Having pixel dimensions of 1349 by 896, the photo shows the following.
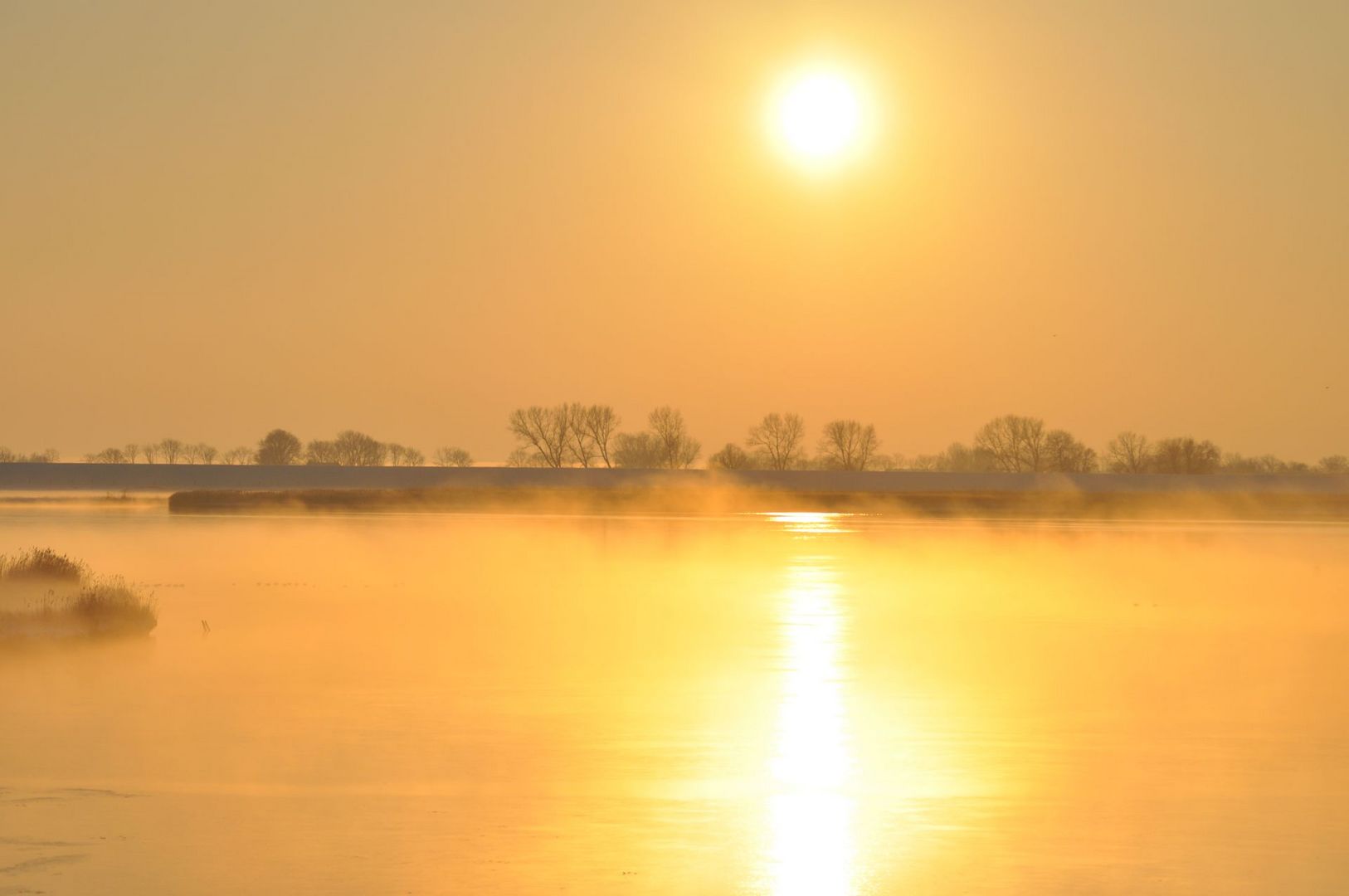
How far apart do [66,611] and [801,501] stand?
6426 centimetres

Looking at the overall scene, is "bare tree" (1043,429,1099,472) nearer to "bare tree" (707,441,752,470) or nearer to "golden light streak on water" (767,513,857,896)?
"bare tree" (707,441,752,470)

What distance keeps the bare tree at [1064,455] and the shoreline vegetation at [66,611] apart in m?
101

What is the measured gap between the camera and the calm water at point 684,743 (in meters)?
9.41

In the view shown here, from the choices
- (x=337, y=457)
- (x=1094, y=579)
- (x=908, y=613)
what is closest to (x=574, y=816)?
(x=908, y=613)

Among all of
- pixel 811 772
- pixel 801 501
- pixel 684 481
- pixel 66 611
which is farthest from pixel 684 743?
pixel 684 481

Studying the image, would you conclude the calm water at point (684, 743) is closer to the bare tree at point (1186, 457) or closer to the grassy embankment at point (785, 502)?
the grassy embankment at point (785, 502)

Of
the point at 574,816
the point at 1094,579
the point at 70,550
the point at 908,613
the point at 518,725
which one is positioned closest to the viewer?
the point at 574,816

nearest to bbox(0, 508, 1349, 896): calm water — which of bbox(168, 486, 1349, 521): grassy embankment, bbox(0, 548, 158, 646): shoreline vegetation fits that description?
bbox(0, 548, 158, 646): shoreline vegetation

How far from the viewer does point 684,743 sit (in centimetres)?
1330

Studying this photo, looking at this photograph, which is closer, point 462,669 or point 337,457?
point 462,669

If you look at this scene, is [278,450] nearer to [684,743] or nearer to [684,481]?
[684,481]

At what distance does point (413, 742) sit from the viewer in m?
13.2

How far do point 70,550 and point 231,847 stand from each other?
2742 centimetres

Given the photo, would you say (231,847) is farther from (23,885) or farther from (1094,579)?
(1094,579)
